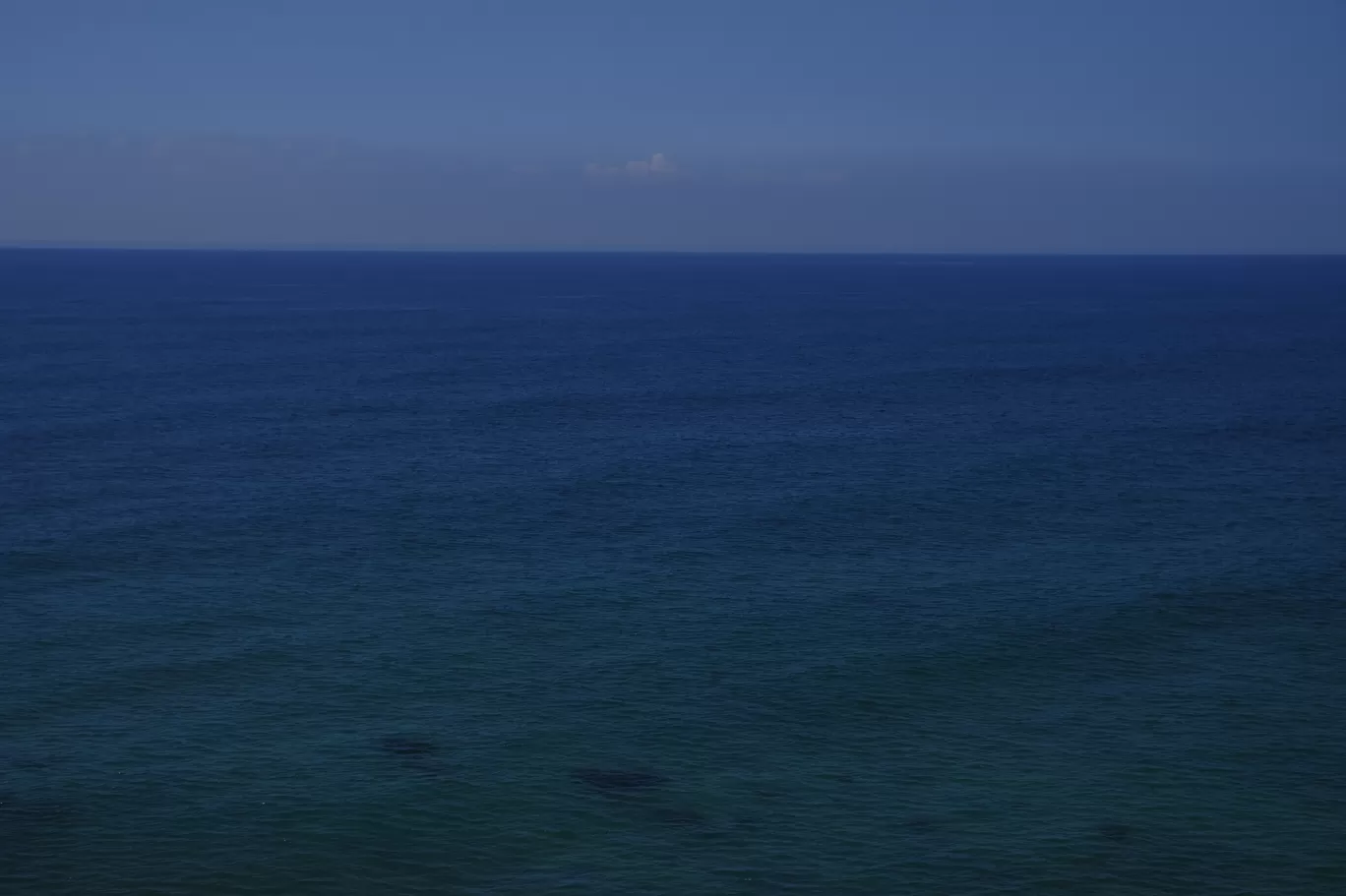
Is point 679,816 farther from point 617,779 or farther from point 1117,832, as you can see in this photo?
point 1117,832

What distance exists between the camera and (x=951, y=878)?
38375mm

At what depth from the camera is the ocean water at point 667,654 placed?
131ft

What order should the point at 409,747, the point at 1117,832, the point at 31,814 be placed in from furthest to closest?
the point at 409,747
the point at 1117,832
the point at 31,814

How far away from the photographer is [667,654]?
183 feet

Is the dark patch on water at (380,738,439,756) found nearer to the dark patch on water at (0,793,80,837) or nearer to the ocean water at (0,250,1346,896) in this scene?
the ocean water at (0,250,1346,896)

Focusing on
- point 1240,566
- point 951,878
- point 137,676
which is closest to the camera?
point 951,878

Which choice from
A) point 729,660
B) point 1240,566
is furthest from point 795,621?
point 1240,566

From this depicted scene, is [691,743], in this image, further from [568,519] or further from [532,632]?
[568,519]

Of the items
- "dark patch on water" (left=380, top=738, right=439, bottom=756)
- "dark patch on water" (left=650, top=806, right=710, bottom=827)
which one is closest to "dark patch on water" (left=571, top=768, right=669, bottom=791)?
"dark patch on water" (left=650, top=806, right=710, bottom=827)

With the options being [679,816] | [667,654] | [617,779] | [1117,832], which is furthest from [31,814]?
[1117,832]

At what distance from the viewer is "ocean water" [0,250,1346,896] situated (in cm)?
3988

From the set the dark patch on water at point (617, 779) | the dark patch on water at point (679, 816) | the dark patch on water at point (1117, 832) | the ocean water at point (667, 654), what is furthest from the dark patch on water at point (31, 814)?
the dark patch on water at point (1117, 832)

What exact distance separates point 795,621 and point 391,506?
98.2ft

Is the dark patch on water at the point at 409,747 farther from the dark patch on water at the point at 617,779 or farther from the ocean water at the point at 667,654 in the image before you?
the dark patch on water at the point at 617,779
